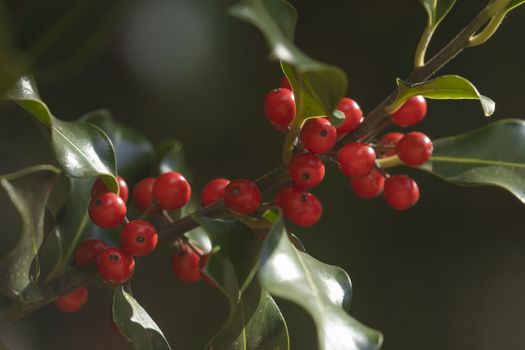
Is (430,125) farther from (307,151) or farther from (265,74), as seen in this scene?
(307,151)

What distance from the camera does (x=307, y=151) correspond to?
833mm

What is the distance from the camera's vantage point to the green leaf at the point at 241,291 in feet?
2.47

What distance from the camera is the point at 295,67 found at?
0.72m

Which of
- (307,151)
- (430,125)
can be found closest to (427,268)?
(430,125)

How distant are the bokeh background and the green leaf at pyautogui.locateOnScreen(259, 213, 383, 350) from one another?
3.53ft

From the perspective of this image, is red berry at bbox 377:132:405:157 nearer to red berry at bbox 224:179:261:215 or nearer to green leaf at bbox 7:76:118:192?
red berry at bbox 224:179:261:215

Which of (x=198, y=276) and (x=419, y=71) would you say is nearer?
(x=419, y=71)

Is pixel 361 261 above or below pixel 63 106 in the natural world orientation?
below

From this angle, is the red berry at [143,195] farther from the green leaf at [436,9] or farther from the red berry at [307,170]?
the green leaf at [436,9]

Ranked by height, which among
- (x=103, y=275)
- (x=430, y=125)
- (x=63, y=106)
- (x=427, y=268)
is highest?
(x=103, y=275)

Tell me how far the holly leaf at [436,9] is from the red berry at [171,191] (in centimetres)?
33

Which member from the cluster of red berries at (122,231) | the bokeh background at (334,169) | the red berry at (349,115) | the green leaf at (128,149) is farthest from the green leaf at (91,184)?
the bokeh background at (334,169)

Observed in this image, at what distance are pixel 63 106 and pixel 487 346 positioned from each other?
1.17 m

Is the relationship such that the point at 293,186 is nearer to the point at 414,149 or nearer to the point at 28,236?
the point at 414,149
